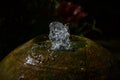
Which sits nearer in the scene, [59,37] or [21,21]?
[59,37]

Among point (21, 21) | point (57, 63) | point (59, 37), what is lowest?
point (57, 63)

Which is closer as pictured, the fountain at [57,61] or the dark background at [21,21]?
the fountain at [57,61]

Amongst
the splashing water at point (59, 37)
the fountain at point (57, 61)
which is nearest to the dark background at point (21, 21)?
the splashing water at point (59, 37)

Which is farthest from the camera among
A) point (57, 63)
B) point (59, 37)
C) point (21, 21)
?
point (21, 21)

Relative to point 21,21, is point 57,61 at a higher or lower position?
lower

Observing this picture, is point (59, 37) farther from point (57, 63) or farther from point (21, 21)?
point (21, 21)

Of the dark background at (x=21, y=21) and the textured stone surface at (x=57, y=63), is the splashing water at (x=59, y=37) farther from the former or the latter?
the dark background at (x=21, y=21)

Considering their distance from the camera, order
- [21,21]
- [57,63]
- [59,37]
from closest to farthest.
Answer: [57,63] → [59,37] → [21,21]

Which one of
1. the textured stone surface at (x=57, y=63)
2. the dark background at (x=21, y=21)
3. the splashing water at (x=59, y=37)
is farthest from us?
the dark background at (x=21, y=21)

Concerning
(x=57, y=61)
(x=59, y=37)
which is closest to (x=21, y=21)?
(x=59, y=37)
